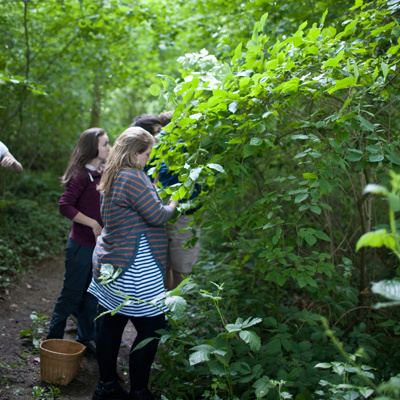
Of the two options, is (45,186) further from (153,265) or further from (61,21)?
(153,265)

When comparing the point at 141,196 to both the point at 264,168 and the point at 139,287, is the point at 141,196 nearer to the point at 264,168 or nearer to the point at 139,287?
the point at 139,287

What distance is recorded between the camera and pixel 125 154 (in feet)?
8.73

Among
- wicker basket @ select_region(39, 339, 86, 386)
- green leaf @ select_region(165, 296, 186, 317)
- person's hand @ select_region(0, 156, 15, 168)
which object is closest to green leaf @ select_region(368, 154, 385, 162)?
green leaf @ select_region(165, 296, 186, 317)

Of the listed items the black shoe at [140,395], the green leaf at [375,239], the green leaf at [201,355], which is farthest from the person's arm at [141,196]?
the green leaf at [375,239]

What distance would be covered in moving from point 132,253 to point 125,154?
659mm

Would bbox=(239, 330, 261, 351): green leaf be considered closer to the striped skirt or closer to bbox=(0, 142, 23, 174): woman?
the striped skirt

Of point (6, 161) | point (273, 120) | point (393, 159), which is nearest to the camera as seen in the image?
point (393, 159)

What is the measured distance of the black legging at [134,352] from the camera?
104 inches

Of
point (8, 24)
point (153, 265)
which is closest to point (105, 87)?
point (8, 24)

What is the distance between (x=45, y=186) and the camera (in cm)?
994

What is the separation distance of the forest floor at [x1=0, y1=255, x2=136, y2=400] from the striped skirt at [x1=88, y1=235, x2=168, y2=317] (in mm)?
810

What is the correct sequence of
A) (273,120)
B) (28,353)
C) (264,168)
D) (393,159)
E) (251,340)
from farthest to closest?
(264,168), (28,353), (273,120), (251,340), (393,159)

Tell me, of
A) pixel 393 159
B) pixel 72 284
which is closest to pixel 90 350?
pixel 72 284

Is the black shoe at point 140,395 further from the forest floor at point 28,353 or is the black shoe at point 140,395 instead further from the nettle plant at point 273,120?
the nettle plant at point 273,120
